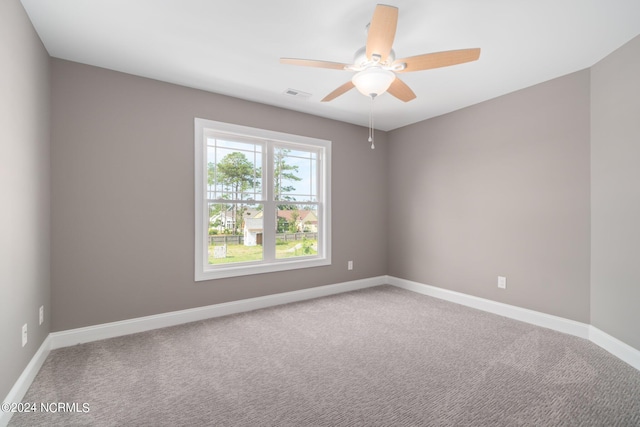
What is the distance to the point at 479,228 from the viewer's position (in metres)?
3.74

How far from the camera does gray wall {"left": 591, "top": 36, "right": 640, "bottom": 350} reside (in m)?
2.34

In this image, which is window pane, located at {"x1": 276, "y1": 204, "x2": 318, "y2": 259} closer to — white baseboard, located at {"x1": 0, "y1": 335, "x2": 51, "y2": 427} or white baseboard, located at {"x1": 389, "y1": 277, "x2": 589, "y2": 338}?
white baseboard, located at {"x1": 389, "y1": 277, "x2": 589, "y2": 338}

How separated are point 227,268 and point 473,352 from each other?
2.65 metres

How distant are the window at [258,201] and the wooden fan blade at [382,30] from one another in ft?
7.10

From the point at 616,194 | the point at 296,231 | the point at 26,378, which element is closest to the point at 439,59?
the point at 616,194

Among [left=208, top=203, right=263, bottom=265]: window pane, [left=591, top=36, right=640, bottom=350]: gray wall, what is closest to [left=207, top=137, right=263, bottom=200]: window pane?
[left=208, top=203, right=263, bottom=265]: window pane

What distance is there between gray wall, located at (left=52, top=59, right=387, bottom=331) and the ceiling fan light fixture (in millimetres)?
1937

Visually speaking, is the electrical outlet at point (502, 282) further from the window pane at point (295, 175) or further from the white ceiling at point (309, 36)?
the window pane at point (295, 175)

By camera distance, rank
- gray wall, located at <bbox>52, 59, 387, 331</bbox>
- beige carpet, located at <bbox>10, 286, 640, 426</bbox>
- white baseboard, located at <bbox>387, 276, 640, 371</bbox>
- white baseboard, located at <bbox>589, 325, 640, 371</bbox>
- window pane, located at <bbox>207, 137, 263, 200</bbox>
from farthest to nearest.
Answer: window pane, located at <bbox>207, 137, 263, 200</bbox>, gray wall, located at <bbox>52, 59, 387, 331</bbox>, white baseboard, located at <bbox>387, 276, 640, 371</bbox>, white baseboard, located at <bbox>589, 325, 640, 371</bbox>, beige carpet, located at <bbox>10, 286, 640, 426</bbox>

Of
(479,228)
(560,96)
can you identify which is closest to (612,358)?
(479,228)

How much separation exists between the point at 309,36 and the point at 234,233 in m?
2.35

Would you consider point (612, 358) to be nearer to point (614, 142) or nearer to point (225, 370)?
point (614, 142)

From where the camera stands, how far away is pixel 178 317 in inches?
125

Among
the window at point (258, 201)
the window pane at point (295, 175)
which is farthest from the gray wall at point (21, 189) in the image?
the window pane at point (295, 175)
